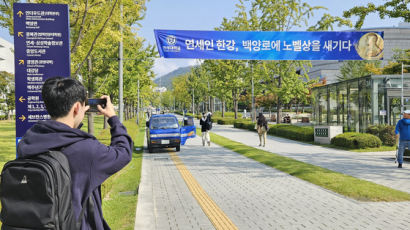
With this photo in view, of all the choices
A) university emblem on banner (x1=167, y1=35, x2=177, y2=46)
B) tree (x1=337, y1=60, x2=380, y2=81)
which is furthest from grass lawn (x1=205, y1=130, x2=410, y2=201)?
tree (x1=337, y1=60, x2=380, y2=81)

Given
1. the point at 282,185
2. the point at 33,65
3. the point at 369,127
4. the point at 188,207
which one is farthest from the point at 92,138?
the point at 369,127

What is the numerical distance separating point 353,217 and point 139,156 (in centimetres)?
1112

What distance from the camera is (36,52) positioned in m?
5.91

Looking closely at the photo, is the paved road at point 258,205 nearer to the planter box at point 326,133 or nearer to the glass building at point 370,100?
the planter box at point 326,133

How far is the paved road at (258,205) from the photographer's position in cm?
586

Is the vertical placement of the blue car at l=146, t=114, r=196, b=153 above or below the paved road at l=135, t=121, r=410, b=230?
above

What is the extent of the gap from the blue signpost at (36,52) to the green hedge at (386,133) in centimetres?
1776

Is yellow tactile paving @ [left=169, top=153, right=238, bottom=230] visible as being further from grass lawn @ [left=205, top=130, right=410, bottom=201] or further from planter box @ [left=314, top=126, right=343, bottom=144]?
planter box @ [left=314, top=126, right=343, bottom=144]

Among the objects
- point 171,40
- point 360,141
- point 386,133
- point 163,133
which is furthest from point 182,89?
point 171,40

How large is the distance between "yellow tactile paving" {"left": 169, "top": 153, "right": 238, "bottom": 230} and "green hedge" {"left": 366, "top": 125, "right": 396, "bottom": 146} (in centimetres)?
1305

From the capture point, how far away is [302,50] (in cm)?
1491

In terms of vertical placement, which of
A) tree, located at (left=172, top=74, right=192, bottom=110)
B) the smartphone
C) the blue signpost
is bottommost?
the smartphone

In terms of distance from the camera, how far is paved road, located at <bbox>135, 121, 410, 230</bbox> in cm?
586

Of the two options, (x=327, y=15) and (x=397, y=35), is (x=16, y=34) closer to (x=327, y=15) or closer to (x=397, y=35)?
(x=327, y=15)
